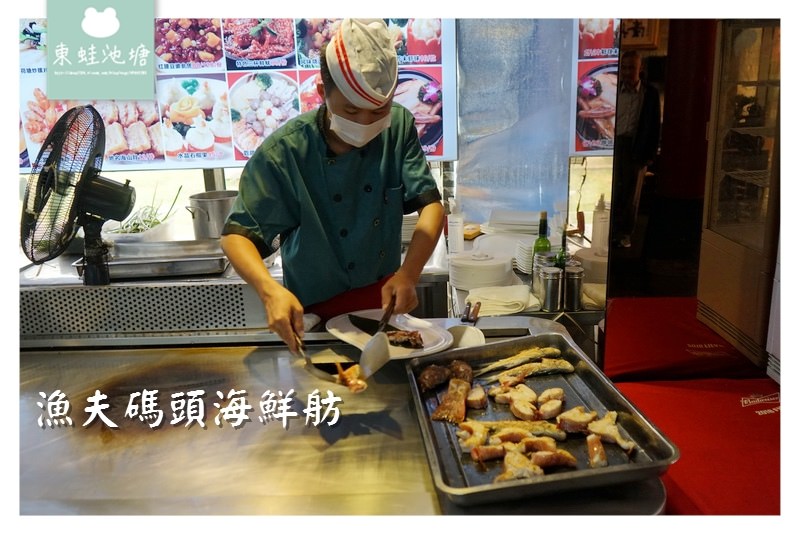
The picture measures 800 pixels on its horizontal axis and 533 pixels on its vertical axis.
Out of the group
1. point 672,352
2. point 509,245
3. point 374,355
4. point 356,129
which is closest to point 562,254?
point 509,245

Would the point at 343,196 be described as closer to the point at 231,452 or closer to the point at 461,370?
the point at 461,370

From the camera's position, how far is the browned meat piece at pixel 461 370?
137 centimetres

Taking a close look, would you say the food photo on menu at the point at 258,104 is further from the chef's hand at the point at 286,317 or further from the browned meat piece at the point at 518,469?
the browned meat piece at the point at 518,469

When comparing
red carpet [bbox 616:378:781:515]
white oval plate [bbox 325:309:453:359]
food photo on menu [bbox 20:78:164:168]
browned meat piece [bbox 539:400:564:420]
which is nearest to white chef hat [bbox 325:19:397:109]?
white oval plate [bbox 325:309:453:359]

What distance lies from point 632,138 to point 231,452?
1.67 m

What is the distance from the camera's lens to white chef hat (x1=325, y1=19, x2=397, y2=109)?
1.38m

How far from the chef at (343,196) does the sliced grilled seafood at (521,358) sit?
25 centimetres

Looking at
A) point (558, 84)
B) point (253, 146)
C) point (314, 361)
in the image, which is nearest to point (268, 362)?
point (314, 361)

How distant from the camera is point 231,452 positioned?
116 cm

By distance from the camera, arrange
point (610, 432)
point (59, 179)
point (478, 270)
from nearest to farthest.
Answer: point (610, 432), point (59, 179), point (478, 270)

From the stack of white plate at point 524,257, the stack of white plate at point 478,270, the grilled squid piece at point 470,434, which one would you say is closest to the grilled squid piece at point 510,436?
the grilled squid piece at point 470,434

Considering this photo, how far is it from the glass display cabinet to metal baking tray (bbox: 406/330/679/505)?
114 centimetres
